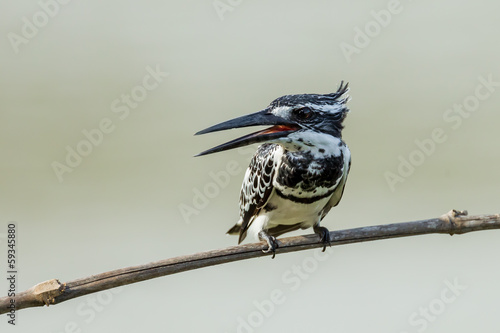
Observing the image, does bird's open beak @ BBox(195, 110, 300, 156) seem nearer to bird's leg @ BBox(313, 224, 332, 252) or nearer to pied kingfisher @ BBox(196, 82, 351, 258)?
pied kingfisher @ BBox(196, 82, 351, 258)

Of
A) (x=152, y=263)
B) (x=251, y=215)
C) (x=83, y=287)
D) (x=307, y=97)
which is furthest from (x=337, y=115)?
(x=83, y=287)

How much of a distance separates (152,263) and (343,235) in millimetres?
736

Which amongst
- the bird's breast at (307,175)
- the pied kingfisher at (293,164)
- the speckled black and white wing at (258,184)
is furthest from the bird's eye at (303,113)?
the speckled black and white wing at (258,184)

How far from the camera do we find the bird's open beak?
7.72 ft

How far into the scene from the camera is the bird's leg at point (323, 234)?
259 cm

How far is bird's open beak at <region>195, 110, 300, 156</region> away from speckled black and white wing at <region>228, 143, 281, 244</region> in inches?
11.4

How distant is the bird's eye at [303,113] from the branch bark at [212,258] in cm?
45

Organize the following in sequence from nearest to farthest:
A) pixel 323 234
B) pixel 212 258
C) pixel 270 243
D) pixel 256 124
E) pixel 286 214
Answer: pixel 212 258 < pixel 256 124 < pixel 270 243 < pixel 323 234 < pixel 286 214

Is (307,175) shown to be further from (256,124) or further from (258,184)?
(256,124)

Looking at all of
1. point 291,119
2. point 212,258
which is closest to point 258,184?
point 291,119

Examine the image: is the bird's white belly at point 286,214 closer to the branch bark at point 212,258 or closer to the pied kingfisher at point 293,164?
the pied kingfisher at point 293,164

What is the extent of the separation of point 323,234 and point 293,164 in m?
0.33

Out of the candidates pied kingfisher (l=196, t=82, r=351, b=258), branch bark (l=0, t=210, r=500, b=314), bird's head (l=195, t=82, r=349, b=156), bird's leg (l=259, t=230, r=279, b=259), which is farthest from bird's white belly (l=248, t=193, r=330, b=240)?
bird's head (l=195, t=82, r=349, b=156)

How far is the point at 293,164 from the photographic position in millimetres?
2697
